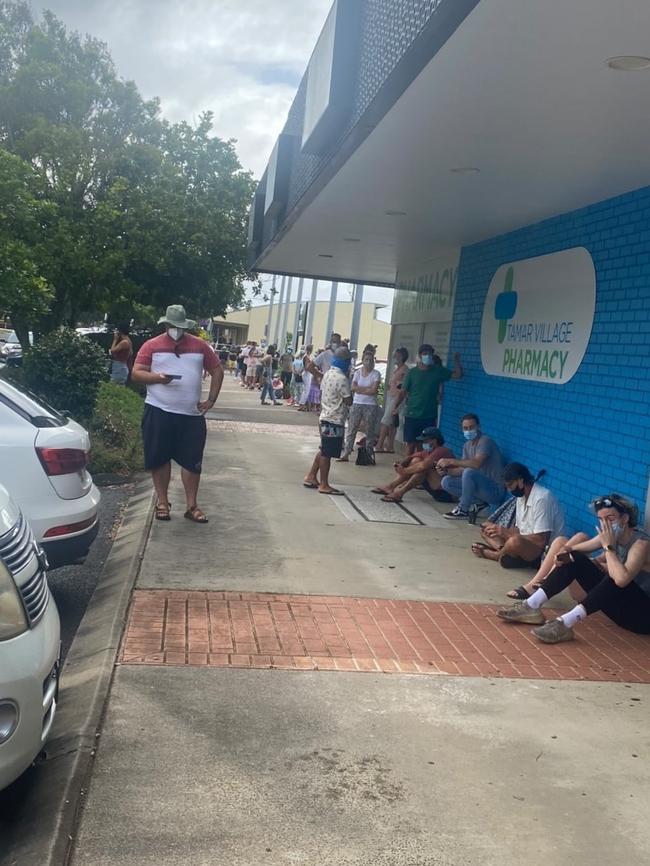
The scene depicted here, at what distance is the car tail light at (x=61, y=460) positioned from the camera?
17.6ft

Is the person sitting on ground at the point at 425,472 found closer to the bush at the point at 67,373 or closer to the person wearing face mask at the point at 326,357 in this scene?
the bush at the point at 67,373

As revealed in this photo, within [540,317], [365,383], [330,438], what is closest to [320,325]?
[365,383]

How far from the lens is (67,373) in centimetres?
1098

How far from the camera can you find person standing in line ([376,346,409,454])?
1347cm

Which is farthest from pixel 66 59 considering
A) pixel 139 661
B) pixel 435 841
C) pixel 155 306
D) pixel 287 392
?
pixel 435 841

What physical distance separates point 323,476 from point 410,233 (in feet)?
10.6

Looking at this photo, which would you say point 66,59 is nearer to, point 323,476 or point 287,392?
point 287,392

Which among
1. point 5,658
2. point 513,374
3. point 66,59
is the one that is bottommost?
point 5,658

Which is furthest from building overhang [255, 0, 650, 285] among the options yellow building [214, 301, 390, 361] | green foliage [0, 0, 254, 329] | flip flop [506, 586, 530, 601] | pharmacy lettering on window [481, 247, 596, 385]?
yellow building [214, 301, 390, 361]

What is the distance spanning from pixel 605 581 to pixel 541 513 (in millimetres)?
1342

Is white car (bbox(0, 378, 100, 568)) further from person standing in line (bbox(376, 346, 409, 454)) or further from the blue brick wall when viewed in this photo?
person standing in line (bbox(376, 346, 409, 454))

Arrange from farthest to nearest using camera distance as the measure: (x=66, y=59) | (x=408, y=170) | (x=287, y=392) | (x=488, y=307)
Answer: (x=287, y=392), (x=66, y=59), (x=488, y=307), (x=408, y=170)

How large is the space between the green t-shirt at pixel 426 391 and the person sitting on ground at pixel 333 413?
157cm

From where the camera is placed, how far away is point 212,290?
24484mm
